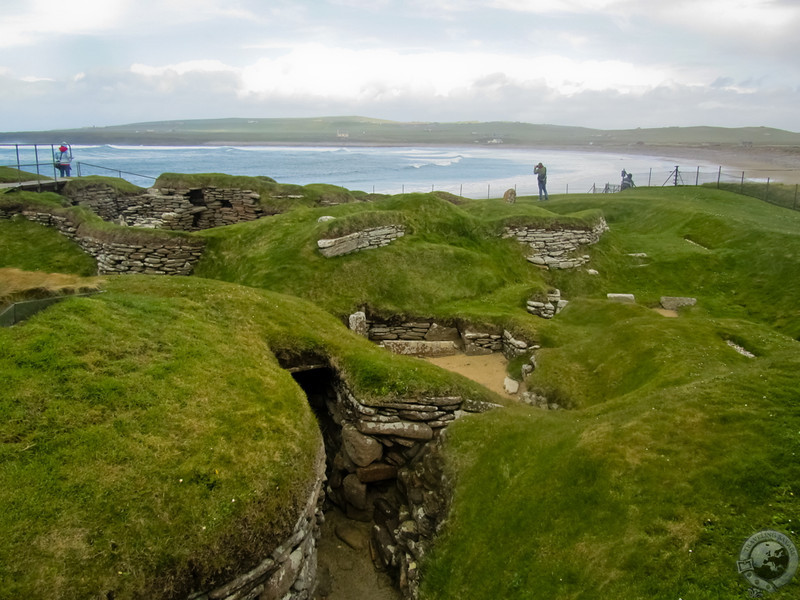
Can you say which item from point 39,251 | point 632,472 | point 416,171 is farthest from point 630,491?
point 416,171

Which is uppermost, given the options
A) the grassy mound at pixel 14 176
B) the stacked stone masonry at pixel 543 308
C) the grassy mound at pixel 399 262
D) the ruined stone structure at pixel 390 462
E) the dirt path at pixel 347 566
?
the grassy mound at pixel 14 176

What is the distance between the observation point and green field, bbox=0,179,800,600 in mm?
8008

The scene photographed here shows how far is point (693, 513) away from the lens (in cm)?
833

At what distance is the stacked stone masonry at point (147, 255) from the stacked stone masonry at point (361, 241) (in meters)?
6.49

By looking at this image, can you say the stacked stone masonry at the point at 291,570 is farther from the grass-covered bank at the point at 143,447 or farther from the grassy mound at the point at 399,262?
the grassy mound at the point at 399,262

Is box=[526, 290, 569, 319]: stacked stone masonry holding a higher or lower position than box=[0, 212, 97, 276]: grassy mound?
lower

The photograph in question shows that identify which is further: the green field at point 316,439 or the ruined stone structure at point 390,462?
the ruined stone structure at point 390,462

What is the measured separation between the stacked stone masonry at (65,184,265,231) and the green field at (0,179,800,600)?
17.4 metres

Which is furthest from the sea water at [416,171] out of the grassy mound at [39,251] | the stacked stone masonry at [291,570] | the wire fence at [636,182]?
the stacked stone masonry at [291,570]

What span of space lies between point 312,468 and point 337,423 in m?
3.80

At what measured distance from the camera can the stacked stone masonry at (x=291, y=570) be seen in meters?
8.97

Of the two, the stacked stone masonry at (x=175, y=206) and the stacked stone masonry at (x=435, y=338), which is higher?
the stacked stone masonry at (x=175, y=206)

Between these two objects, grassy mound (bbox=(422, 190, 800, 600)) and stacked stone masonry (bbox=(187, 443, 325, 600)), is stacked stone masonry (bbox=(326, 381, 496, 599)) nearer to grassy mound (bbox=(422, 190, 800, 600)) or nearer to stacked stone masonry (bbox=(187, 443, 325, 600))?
grassy mound (bbox=(422, 190, 800, 600))

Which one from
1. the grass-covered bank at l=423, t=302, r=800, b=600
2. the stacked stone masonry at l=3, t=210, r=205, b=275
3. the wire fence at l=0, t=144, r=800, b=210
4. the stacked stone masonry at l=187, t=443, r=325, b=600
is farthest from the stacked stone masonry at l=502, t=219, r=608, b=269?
the wire fence at l=0, t=144, r=800, b=210
